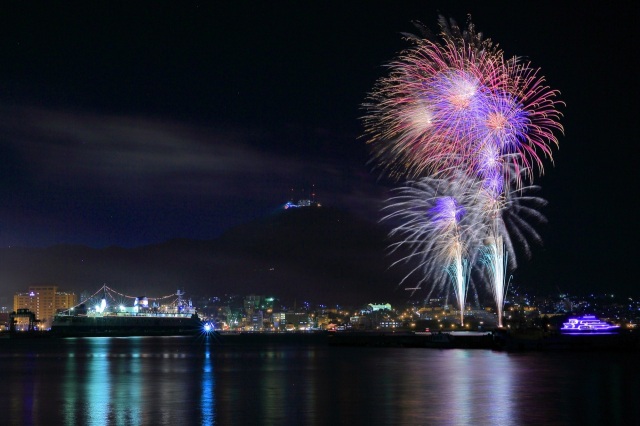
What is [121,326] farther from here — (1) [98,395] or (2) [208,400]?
(2) [208,400]

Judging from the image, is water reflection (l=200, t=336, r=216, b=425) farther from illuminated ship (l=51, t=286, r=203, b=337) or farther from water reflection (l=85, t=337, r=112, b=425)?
illuminated ship (l=51, t=286, r=203, b=337)

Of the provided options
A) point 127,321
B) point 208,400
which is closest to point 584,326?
point 208,400

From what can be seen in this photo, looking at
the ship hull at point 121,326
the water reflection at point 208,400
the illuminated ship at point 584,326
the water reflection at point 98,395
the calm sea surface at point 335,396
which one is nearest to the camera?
the calm sea surface at point 335,396

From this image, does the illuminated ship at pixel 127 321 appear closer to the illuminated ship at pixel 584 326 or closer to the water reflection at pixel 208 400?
the illuminated ship at pixel 584 326

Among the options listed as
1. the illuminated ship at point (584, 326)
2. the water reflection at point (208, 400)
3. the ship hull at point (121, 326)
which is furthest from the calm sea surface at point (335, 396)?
the ship hull at point (121, 326)

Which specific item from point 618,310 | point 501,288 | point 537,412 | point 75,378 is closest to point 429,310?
point 618,310

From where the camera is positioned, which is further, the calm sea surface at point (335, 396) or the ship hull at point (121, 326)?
the ship hull at point (121, 326)
